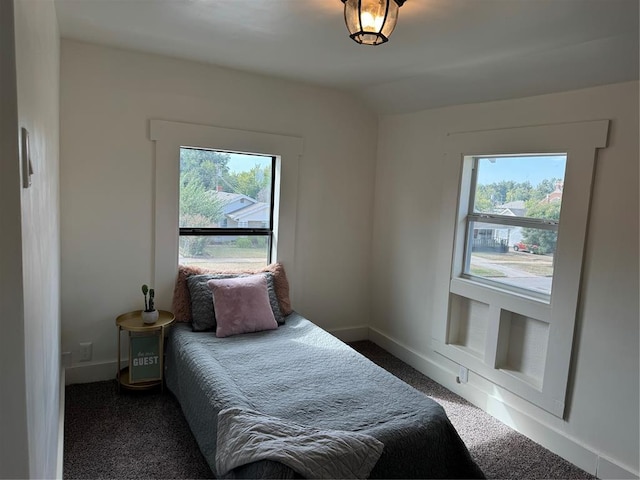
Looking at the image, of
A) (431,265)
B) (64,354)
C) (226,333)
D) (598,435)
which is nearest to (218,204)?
(226,333)

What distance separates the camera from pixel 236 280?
326 cm

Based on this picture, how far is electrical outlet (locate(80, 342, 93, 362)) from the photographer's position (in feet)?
10.1

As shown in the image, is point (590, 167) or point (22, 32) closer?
point (22, 32)

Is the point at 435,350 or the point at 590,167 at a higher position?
the point at 590,167

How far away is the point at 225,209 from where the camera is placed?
3.51 m

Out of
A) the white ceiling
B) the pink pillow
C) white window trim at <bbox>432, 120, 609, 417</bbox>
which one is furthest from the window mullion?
the pink pillow

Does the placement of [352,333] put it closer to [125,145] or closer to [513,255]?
[513,255]

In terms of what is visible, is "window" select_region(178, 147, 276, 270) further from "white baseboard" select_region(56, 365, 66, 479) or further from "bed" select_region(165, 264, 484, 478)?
"white baseboard" select_region(56, 365, 66, 479)

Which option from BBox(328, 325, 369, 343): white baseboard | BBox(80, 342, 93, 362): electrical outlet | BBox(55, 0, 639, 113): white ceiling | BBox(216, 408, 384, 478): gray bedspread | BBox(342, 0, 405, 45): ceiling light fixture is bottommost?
BBox(328, 325, 369, 343): white baseboard

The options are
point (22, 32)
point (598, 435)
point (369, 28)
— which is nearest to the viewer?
point (22, 32)

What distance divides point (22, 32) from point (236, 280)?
2.42 metres

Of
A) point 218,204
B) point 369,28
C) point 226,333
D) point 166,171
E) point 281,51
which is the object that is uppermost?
point 281,51

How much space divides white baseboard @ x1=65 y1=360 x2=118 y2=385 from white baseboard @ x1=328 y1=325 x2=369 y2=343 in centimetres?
184

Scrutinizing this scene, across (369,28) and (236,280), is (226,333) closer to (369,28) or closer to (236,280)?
(236,280)
